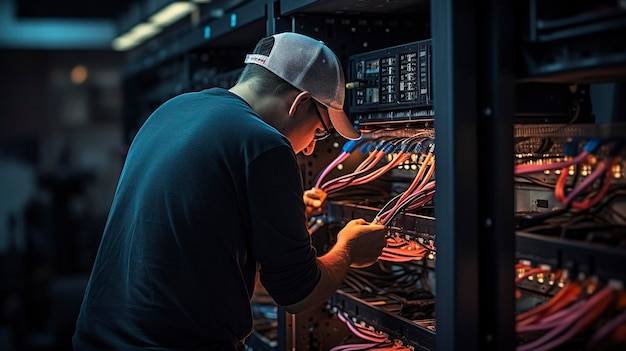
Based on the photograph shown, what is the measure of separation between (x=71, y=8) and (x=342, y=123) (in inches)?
209

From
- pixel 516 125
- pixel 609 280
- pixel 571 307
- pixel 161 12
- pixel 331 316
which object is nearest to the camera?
pixel 609 280

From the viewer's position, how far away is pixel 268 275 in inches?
62.6

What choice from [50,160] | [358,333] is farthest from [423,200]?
[50,160]

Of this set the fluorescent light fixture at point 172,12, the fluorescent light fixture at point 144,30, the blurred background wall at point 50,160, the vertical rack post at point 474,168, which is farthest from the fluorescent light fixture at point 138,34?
the vertical rack post at point 474,168

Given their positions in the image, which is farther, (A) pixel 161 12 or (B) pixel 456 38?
(A) pixel 161 12

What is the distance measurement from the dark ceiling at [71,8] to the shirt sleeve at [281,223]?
15.2 ft

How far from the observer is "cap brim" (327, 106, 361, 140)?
1.70 metres

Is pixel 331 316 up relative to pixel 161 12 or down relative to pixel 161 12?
down

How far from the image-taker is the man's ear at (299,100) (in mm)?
1648

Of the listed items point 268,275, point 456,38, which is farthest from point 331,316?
point 456,38

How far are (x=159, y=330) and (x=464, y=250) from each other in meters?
0.66

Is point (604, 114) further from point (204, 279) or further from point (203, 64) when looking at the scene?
point (203, 64)

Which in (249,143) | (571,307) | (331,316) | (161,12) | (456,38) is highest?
(161,12)

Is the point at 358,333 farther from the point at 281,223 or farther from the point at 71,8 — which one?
the point at 71,8
